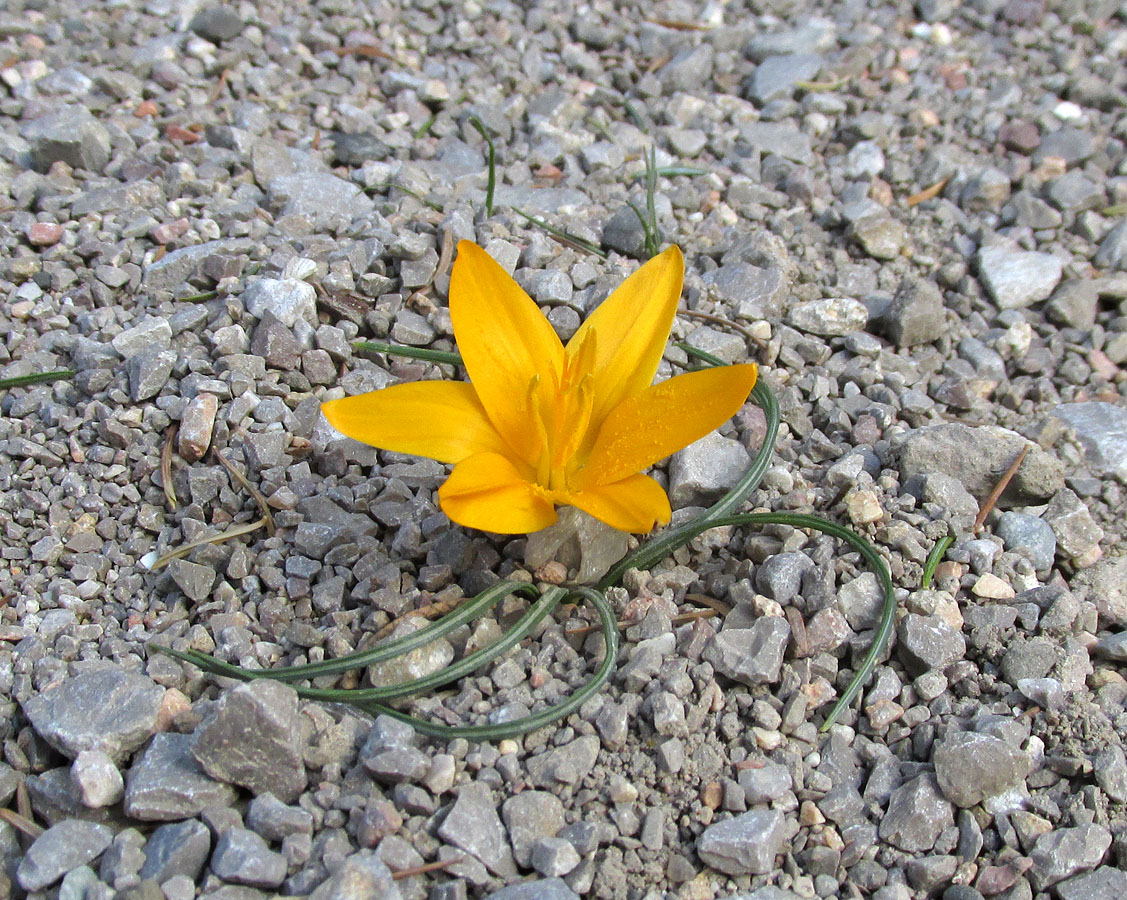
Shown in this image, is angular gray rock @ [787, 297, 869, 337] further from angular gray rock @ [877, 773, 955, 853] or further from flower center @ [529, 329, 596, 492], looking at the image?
angular gray rock @ [877, 773, 955, 853]

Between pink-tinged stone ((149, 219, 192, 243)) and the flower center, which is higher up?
the flower center

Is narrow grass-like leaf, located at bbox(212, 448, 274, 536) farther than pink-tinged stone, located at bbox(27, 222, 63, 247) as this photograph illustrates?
No

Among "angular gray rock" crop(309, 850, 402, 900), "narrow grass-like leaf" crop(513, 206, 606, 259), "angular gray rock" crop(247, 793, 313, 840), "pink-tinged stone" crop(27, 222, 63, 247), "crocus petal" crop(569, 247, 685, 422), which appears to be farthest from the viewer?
"narrow grass-like leaf" crop(513, 206, 606, 259)

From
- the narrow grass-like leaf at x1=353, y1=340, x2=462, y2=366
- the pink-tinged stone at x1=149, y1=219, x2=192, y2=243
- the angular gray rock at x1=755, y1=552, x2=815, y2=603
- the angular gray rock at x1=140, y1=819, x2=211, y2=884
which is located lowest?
the angular gray rock at x1=140, y1=819, x2=211, y2=884

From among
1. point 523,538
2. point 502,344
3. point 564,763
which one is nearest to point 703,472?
point 523,538

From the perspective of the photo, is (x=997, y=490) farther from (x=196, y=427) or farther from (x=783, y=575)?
(x=196, y=427)

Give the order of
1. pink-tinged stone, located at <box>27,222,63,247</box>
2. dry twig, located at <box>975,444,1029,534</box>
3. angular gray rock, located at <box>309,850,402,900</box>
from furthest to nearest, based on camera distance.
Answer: pink-tinged stone, located at <box>27,222,63,247</box> → dry twig, located at <box>975,444,1029,534</box> → angular gray rock, located at <box>309,850,402,900</box>

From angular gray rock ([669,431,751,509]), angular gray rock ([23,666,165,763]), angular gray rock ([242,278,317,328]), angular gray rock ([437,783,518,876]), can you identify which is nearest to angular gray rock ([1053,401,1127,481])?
angular gray rock ([669,431,751,509])
